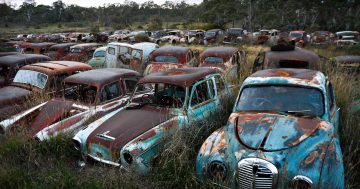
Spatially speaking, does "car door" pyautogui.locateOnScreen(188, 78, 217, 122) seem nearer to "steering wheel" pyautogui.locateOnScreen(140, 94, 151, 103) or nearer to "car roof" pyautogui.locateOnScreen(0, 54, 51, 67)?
"steering wheel" pyautogui.locateOnScreen(140, 94, 151, 103)

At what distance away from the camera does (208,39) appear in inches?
1081

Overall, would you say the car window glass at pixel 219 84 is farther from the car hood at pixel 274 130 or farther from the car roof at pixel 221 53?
the car roof at pixel 221 53

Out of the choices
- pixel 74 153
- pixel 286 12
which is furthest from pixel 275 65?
pixel 286 12

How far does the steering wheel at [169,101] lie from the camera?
6059 mm

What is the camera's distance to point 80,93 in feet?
23.9

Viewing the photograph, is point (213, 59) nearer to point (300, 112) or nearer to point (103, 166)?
point (300, 112)

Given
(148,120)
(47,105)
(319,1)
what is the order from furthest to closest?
(319,1) < (47,105) < (148,120)

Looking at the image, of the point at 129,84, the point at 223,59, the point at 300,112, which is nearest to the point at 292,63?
the point at 223,59

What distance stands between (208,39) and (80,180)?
78.4 ft

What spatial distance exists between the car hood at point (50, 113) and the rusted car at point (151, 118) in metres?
1.07

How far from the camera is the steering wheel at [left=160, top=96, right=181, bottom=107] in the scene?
606 centimetres

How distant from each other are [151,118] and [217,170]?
5.82 ft

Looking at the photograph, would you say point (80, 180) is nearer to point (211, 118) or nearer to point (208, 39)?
point (211, 118)

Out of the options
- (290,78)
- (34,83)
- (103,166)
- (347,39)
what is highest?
(347,39)
